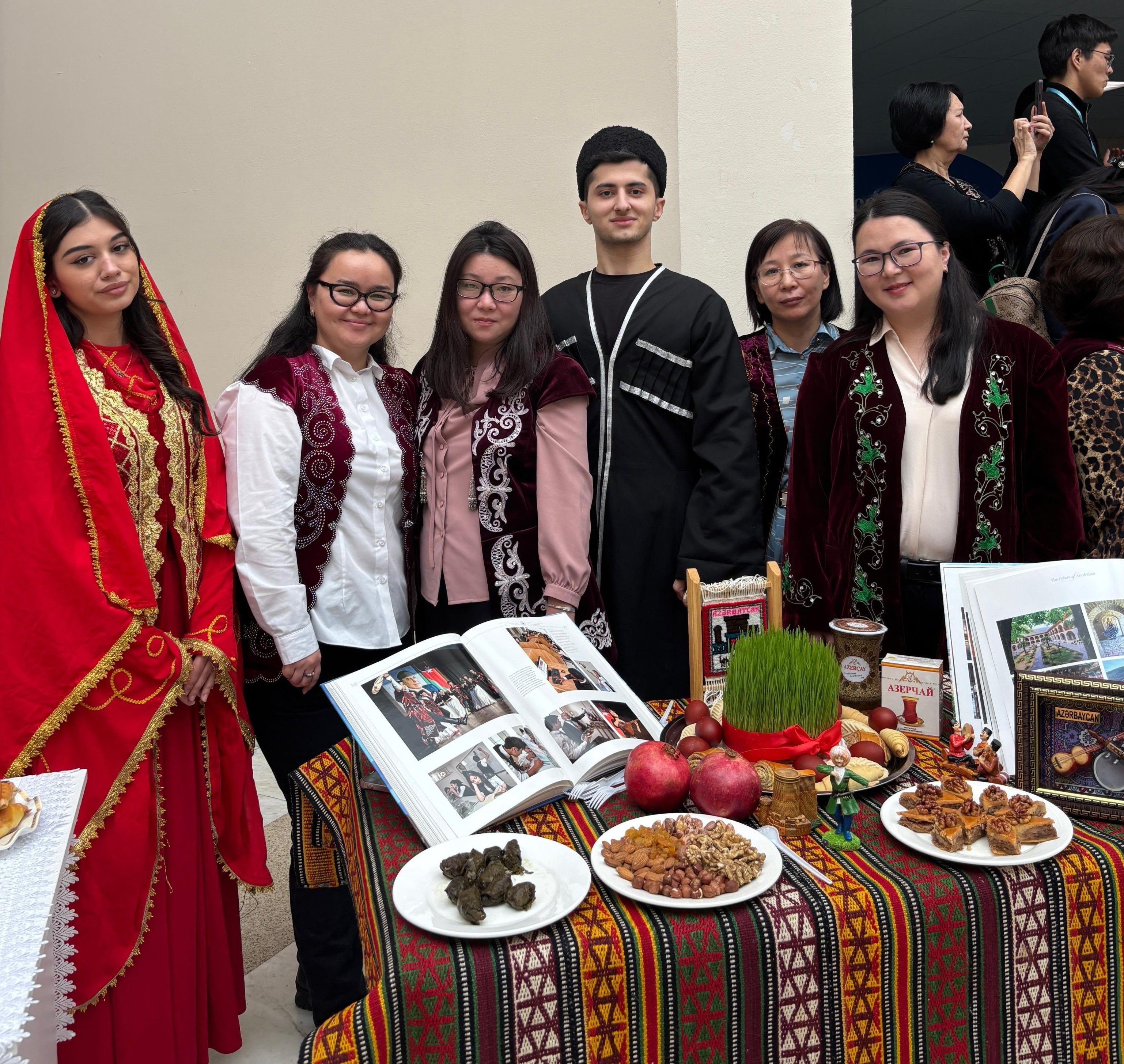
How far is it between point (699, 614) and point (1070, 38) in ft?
9.50

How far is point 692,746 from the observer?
1334mm

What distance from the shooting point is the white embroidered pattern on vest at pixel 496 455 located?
2045 millimetres

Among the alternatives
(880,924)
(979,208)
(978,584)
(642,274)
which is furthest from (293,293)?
(880,924)

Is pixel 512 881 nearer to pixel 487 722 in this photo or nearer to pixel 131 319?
pixel 487 722

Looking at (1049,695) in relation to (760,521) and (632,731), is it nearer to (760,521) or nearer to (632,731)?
(632,731)

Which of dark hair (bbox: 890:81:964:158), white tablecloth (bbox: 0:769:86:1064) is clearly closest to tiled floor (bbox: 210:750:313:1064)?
white tablecloth (bbox: 0:769:86:1064)

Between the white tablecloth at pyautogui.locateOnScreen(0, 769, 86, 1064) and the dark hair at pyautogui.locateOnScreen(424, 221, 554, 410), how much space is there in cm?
109

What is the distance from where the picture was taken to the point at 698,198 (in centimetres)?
363

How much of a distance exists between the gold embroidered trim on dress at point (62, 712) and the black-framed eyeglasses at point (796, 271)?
1826mm

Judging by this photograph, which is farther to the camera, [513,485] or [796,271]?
[796,271]

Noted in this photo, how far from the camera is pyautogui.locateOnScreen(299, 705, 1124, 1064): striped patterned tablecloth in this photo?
953mm

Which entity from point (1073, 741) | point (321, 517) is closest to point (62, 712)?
point (321, 517)

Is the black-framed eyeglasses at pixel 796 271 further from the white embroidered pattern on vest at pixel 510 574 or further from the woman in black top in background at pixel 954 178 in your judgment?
the white embroidered pattern on vest at pixel 510 574

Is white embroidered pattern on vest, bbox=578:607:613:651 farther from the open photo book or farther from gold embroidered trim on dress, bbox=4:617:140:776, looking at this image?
gold embroidered trim on dress, bbox=4:617:140:776
